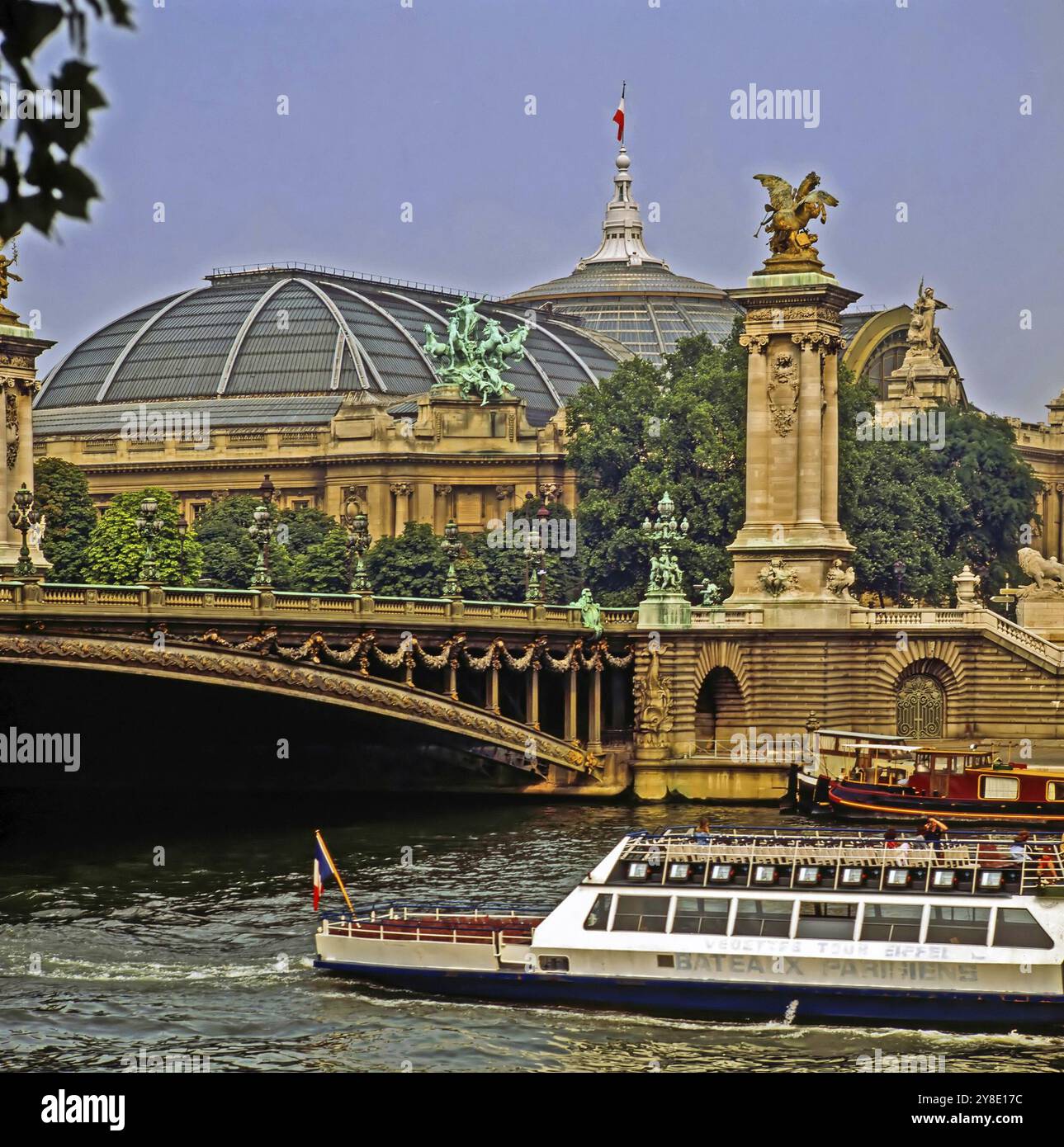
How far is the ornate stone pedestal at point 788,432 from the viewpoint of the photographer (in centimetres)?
9406

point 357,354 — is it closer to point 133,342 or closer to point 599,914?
point 133,342

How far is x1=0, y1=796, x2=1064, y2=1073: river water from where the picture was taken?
47.9 meters

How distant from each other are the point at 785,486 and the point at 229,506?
63968 mm

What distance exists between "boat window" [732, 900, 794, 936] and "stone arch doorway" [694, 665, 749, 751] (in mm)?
38604

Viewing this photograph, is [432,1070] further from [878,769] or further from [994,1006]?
[878,769]

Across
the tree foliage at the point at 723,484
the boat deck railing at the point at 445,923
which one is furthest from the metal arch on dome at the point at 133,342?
the boat deck railing at the point at 445,923

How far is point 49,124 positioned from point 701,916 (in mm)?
38088

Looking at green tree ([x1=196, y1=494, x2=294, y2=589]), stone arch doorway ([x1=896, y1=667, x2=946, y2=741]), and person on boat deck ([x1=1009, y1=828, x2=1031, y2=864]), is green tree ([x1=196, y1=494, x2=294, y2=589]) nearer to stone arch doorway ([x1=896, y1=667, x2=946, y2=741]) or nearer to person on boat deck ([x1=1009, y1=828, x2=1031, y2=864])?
stone arch doorway ([x1=896, y1=667, x2=946, y2=741])

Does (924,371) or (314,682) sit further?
(924,371)

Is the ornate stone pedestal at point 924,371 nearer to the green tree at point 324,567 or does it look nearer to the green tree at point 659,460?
the green tree at point 659,460

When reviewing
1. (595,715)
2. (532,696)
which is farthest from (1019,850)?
(595,715)

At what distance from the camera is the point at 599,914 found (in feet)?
177

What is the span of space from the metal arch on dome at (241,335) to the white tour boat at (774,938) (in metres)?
130
